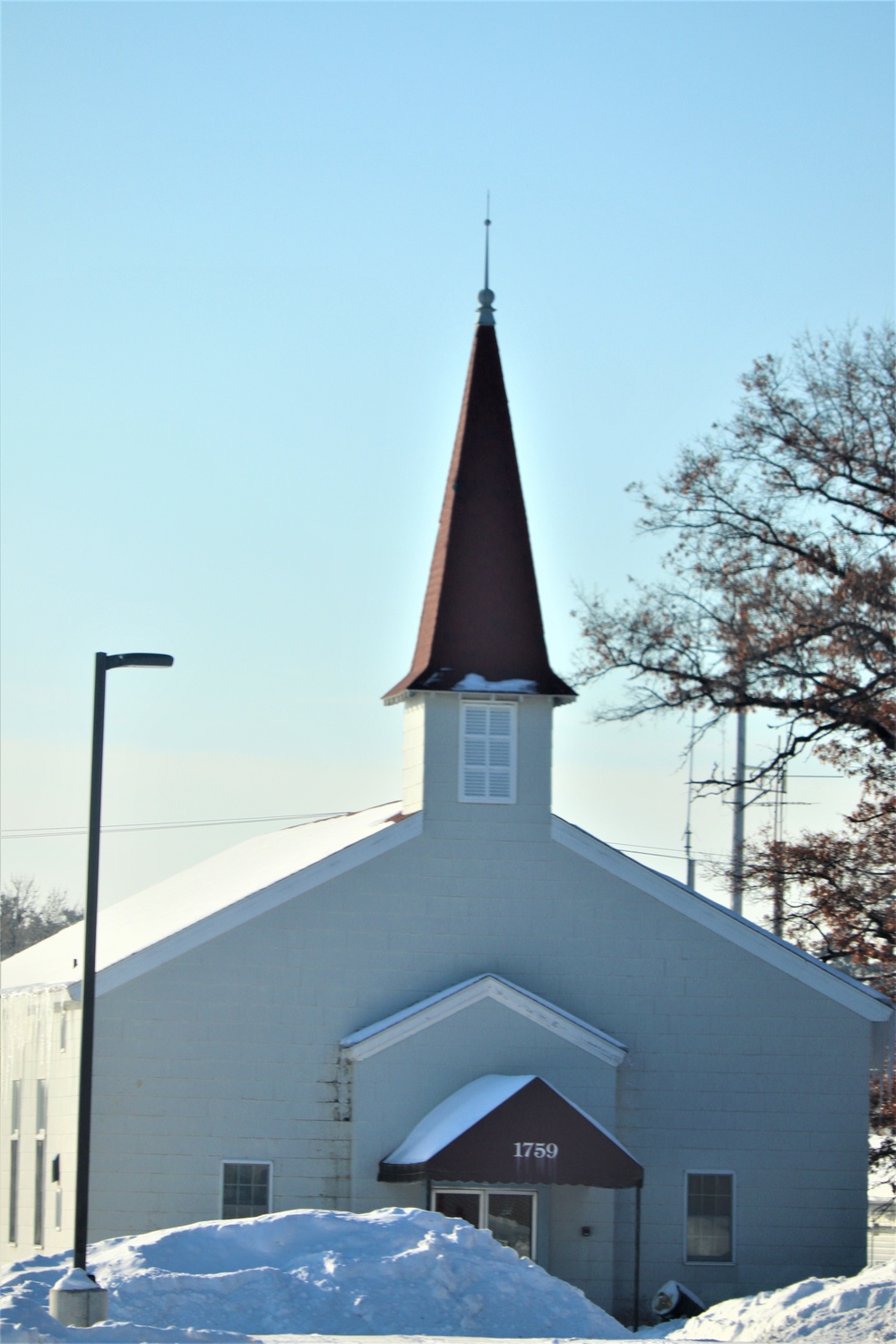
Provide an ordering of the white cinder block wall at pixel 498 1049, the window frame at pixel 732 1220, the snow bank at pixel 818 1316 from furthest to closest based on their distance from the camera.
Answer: the window frame at pixel 732 1220
the white cinder block wall at pixel 498 1049
the snow bank at pixel 818 1316

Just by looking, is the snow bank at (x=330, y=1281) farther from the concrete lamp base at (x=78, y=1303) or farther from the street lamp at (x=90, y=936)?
the street lamp at (x=90, y=936)

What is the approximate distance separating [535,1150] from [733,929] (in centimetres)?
451

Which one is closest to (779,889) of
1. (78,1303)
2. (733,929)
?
(733,929)

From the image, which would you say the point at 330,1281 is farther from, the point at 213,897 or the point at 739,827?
the point at 739,827

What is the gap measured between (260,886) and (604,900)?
15.2ft

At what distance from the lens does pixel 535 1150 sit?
73.8 ft

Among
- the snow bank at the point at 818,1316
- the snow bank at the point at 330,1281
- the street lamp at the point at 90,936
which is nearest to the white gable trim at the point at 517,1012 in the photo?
the snow bank at the point at 330,1281

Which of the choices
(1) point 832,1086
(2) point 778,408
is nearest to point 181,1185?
(1) point 832,1086

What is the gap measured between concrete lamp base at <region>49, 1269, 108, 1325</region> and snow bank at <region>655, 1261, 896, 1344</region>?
18.5 ft

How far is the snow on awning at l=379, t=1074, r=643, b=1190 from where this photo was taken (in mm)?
22188

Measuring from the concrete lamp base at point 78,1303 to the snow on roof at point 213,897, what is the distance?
869 cm

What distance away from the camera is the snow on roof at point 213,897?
2380cm

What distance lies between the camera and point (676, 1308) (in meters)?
23.4

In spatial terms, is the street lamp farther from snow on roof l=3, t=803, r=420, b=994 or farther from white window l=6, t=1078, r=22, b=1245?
white window l=6, t=1078, r=22, b=1245
